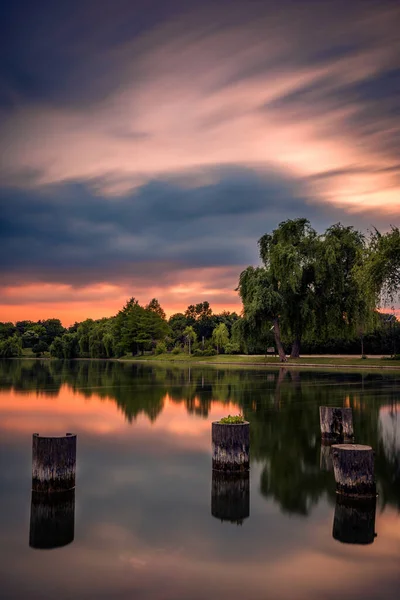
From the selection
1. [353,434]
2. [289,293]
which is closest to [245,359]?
[289,293]

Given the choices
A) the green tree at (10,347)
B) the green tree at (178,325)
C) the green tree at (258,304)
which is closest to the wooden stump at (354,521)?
the green tree at (258,304)

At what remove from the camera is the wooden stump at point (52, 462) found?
960 centimetres

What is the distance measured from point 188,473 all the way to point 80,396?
58.5ft

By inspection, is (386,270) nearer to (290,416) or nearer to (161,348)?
(290,416)

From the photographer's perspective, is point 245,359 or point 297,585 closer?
point 297,585

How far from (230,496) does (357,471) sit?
2241mm

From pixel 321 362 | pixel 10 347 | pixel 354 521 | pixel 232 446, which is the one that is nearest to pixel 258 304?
pixel 321 362

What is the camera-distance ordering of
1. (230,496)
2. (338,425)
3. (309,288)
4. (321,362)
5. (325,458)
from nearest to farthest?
(230,496) → (325,458) → (338,425) → (321,362) → (309,288)

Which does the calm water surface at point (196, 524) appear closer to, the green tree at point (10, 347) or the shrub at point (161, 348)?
the shrub at point (161, 348)

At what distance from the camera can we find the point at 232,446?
1118 cm

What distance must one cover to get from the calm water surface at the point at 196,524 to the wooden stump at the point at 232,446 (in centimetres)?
39

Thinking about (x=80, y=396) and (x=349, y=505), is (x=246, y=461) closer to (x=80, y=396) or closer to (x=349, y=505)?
(x=349, y=505)

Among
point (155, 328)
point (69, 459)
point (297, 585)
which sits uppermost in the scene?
point (155, 328)

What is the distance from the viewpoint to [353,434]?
1525cm
